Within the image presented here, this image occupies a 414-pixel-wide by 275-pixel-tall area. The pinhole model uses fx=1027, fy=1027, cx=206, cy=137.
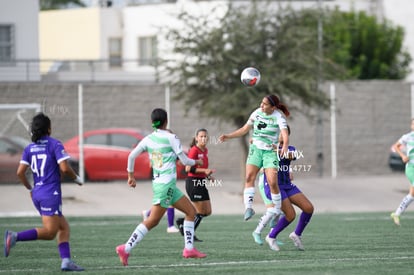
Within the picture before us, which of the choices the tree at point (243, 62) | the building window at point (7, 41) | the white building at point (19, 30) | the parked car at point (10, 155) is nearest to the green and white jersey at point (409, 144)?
the tree at point (243, 62)

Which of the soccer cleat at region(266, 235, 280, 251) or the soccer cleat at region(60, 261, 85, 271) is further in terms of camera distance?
the soccer cleat at region(266, 235, 280, 251)

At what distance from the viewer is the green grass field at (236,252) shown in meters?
12.0

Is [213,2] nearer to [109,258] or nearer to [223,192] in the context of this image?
[223,192]

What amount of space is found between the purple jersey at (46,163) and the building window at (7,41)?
27918 mm

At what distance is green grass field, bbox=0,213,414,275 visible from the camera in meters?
12.0

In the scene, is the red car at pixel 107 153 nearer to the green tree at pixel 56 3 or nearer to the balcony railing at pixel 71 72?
the balcony railing at pixel 71 72

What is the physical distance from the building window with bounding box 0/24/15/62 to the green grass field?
19432mm

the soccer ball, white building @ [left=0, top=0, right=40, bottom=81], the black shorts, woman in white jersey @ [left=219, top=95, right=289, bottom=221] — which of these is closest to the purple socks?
woman in white jersey @ [left=219, top=95, right=289, bottom=221]

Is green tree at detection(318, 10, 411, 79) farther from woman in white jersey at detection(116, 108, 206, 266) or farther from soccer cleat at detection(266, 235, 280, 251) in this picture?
woman in white jersey at detection(116, 108, 206, 266)

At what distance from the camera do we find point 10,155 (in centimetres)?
2884

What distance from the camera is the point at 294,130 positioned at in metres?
35.7

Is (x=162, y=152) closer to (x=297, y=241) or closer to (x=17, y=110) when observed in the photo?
(x=297, y=241)

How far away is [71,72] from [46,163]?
29388mm

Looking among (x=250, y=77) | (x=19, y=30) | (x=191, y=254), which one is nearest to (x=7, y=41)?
(x=19, y=30)
